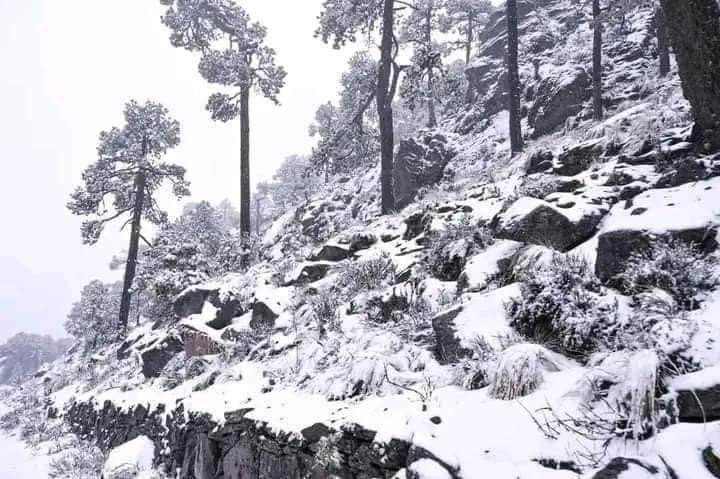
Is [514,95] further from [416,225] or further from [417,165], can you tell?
[416,225]

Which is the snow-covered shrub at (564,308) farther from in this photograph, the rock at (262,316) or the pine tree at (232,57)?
the pine tree at (232,57)

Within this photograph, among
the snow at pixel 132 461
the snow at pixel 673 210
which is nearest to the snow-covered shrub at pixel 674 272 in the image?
the snow at pixel 673 210

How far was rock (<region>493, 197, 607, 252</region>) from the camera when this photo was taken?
15.3 feet

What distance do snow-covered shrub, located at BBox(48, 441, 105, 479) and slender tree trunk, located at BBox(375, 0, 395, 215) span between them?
29.5 ft

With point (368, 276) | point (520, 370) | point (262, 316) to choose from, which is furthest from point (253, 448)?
point (262, 316)

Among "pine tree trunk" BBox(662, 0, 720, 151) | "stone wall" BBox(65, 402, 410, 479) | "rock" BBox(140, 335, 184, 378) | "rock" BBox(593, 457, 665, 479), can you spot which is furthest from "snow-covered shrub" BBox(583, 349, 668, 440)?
"rock" BBox(140, 335, 184, 378)

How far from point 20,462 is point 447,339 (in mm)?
11907

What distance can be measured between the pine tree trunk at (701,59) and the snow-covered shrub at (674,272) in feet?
7.48

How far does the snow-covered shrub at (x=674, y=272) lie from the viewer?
3.11 m

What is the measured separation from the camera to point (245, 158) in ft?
50.7

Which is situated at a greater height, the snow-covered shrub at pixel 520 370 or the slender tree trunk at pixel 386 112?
the slender tree trunk at pixel 386 112

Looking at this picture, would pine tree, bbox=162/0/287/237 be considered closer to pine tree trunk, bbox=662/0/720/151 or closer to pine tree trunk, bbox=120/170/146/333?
pine tree trunk, bbox=120/170/146/333

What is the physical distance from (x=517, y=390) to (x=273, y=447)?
99.8 inches

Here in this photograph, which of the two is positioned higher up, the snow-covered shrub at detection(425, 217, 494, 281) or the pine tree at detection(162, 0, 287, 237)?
the pine tree at detection(162, 0, 287, 237)
